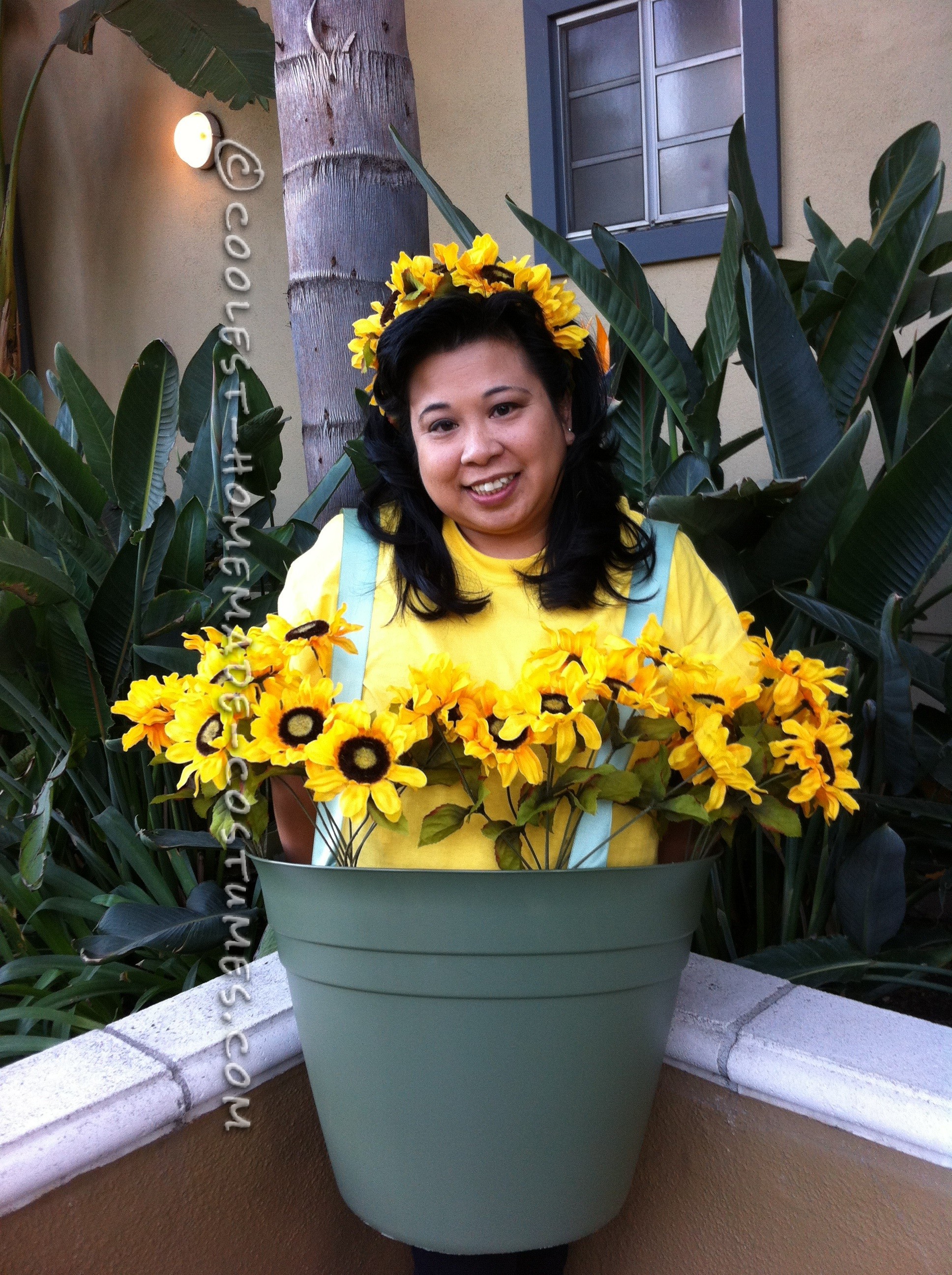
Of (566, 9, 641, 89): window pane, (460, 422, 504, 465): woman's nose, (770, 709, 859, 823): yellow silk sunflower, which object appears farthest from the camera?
(566, 9, 641, 89): window pane

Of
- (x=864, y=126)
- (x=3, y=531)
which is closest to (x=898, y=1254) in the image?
(x=3, y=531)

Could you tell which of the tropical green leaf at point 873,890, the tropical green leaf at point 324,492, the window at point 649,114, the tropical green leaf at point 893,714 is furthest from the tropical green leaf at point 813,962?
the window at point 649,114

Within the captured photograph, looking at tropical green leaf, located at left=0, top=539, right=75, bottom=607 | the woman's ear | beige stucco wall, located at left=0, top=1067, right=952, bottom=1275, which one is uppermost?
the woman's ear

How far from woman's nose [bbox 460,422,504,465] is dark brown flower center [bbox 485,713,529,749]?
305mm

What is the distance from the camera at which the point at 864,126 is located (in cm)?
261

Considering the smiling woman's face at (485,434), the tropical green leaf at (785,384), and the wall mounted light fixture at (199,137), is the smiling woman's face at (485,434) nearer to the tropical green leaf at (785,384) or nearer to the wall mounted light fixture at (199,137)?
the tropical green leaf at (785,384)

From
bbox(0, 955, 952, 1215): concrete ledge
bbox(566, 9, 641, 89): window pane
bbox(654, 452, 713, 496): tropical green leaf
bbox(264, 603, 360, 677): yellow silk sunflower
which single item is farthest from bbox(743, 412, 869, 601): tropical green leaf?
bbox(566, 9, 641, 89): window pane

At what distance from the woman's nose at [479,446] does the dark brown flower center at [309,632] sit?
248 millimetres

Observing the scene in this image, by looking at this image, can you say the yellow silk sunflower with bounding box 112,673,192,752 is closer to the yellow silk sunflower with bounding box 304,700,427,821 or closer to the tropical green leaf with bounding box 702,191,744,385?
Answer: the yellow silk sunflower with bounding box 304,700,427,821

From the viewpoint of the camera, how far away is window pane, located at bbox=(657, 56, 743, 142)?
2861 mm

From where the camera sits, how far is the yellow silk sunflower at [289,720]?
0.97 m

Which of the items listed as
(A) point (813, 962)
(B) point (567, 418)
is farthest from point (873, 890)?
(B) point (567, 418)

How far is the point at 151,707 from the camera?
3.69 feet

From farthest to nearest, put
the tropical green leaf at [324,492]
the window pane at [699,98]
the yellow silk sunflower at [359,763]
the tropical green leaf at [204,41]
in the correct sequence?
the tropical green leaf at [204,41] < the window pane at [699,98] < the tropical green leaf at [324,492] < the yellow silk sunflower at [359,763]
